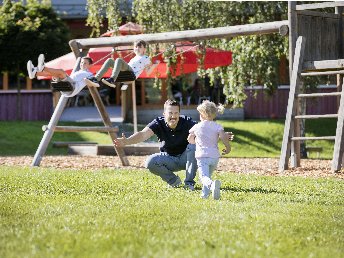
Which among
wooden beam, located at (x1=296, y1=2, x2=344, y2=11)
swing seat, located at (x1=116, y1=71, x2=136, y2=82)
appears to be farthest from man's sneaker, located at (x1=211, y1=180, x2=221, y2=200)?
wooden beam, located at (x1=296, y1=2, x2=344, y2=11)

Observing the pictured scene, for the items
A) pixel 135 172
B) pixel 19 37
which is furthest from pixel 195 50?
pixel 19 37

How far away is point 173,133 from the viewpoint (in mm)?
11930

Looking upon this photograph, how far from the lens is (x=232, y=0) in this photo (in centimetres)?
2239

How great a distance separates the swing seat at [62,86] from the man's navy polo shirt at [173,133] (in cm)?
328

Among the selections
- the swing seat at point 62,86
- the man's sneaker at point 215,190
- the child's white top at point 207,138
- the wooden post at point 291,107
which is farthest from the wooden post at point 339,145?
the man's sneaker at point 215,190

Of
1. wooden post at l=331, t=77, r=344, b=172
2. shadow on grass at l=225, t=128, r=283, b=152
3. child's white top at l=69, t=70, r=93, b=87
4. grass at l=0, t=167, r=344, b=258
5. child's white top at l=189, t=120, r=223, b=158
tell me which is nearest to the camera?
grass at l=0, t=167, r=344, b=258

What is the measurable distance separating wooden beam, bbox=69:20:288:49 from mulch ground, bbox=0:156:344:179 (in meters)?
2.34

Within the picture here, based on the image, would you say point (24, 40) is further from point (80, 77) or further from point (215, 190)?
point (215, 190)

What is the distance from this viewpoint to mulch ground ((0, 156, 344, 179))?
1560 cm

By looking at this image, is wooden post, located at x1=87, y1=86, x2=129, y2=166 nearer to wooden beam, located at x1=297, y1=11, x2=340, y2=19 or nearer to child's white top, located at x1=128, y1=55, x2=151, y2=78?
child's white top, located at x1=128, y1=55, x2=151, y2=78

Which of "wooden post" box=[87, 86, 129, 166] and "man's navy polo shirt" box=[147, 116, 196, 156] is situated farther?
"wooden post" box=[87, 86, 129, 166]

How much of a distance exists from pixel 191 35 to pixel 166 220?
8796mm

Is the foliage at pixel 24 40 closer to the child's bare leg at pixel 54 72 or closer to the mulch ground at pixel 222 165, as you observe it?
the mulch ground at pixel 222 165

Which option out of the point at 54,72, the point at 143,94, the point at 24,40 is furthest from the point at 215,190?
the point at 143,94
